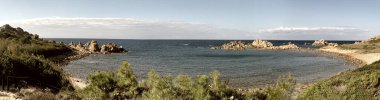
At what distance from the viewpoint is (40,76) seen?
26.6m

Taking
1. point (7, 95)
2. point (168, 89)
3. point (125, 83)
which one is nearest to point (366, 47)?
point (125, 83)

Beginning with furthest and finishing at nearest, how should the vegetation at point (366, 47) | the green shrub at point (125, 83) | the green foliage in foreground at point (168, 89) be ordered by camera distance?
the vegetation at point (366, 47), the green shrub at point (125, 83), the green foliage in foreground at point (168, 89)

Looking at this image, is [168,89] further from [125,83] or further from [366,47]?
[366,47]

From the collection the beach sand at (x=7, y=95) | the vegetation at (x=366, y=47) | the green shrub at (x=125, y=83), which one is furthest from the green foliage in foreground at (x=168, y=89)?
the vegetation at (x=366, y=47)

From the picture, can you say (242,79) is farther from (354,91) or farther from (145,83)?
(354,91)

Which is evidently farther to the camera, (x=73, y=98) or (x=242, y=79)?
(x=242, y=79)

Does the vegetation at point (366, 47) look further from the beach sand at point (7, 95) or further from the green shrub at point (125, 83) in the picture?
the beach sand at point (7, 95)

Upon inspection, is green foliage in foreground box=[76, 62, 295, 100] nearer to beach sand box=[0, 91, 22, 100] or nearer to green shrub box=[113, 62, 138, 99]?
green shrub box=[113, 62, 138, 99]

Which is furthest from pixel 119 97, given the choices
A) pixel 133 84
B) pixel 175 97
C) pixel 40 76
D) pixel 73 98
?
pixel 40 76

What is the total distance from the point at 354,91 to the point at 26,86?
61.7 feet

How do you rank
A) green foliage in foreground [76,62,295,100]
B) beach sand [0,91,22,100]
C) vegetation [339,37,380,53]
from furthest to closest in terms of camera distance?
1. vegetation [339,37,380,53]
2. beach sand [0,91,22,100]
3. green foliage in foreground [76,62,295,100]

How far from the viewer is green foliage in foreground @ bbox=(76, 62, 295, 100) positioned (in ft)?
56.8

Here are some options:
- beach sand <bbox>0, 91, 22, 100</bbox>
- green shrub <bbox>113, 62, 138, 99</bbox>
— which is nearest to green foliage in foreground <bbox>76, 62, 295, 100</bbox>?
green shrub <bbox>113, 62, 138, 99</bbox>

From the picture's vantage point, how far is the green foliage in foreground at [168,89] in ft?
56.8
